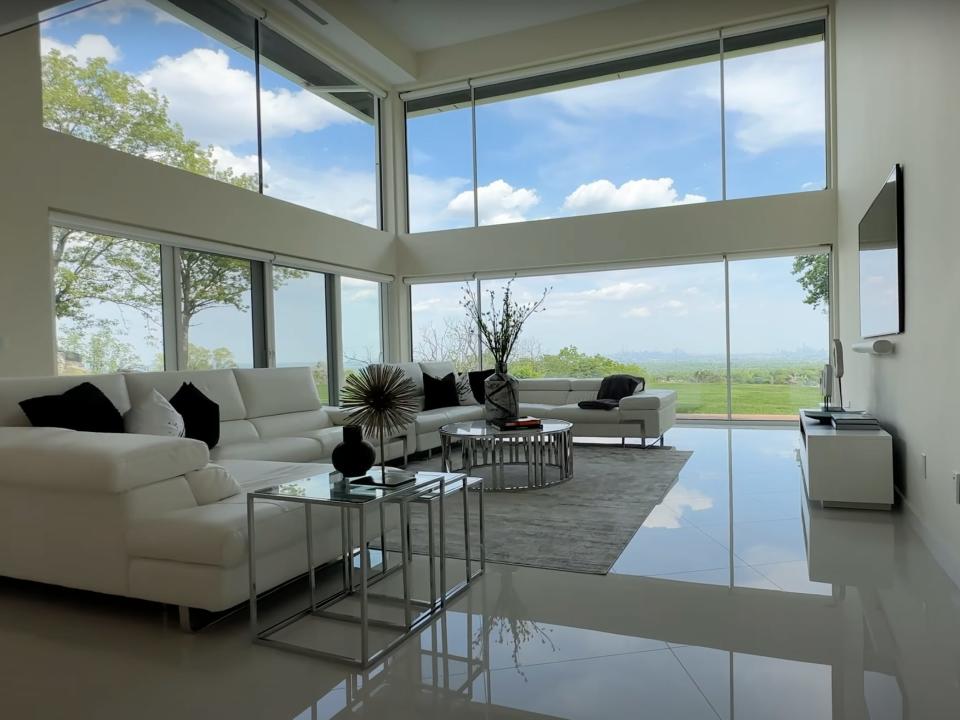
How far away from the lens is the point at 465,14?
782 centimetres

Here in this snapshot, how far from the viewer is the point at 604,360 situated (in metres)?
9.05

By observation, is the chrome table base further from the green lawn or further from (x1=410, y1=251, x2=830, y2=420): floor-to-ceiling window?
(x1=410, y1=251, x2=830, y2=420): floor-to-ceiling window

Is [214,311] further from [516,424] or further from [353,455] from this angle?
[353,455]

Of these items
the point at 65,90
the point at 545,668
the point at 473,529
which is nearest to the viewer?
the point at 545,668

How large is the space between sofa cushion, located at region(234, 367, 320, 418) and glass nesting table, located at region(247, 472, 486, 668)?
7.69 ft

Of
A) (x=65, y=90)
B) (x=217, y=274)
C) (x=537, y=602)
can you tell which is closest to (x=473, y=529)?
(x=537, y=602)

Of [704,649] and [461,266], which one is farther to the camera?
[461,266]

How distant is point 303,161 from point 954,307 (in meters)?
6.58

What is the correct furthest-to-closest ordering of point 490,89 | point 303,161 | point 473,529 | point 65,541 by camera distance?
point 490,89 → point 303,161 → point 473,529 → point 65,541

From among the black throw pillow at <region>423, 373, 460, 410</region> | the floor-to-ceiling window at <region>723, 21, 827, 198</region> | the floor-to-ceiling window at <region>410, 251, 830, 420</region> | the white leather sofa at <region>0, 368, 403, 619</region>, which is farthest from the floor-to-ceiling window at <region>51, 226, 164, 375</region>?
the floor-to-ceiling window at <region>723, 21, 827, 198</region>

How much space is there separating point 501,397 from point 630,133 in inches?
190

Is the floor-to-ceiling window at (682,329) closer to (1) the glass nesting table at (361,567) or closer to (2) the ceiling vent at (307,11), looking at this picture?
(2) the ceiling vent at (307,11)

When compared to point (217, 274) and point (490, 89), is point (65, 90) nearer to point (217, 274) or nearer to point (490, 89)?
point (217, 274)

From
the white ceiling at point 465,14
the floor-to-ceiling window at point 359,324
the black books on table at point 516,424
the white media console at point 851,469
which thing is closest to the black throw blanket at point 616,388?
the black books on table at point 516,424
